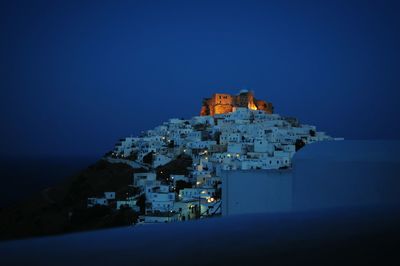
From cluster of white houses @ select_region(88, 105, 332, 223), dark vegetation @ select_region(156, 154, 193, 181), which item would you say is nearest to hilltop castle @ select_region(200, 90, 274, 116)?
cluster of white houses @ select_region(88, 105, 332, 223)

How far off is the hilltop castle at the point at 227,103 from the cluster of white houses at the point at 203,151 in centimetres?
778

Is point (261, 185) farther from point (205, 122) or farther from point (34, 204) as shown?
point (205, 122)

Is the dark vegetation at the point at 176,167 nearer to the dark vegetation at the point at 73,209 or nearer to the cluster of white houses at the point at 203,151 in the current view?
the cluster of white houses at the point at 203,151

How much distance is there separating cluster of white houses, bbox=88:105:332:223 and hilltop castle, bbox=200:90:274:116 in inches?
306

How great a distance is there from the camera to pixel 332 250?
180 centimetres

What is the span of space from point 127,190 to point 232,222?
36.4 meters

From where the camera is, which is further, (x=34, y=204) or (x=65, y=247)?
(x=34, y=204)

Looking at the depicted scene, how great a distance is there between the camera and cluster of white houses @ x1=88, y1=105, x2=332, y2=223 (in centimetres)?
2948

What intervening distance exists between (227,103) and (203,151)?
2508 centimetres

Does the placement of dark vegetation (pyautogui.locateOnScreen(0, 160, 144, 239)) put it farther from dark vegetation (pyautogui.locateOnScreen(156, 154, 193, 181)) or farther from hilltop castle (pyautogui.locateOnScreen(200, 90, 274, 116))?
hilltop castle (pyautogui.locateOnScreen(200, 90, 274, 116))

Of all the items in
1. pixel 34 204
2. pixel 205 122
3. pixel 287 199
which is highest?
pixel 205 122

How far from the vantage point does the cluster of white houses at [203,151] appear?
2948 cm

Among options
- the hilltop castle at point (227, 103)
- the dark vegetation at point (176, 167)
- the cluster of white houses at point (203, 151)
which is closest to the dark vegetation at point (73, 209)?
the cluster of white houses at point (203, 151)

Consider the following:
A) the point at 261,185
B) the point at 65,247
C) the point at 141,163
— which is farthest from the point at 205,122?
the point at 65,247
